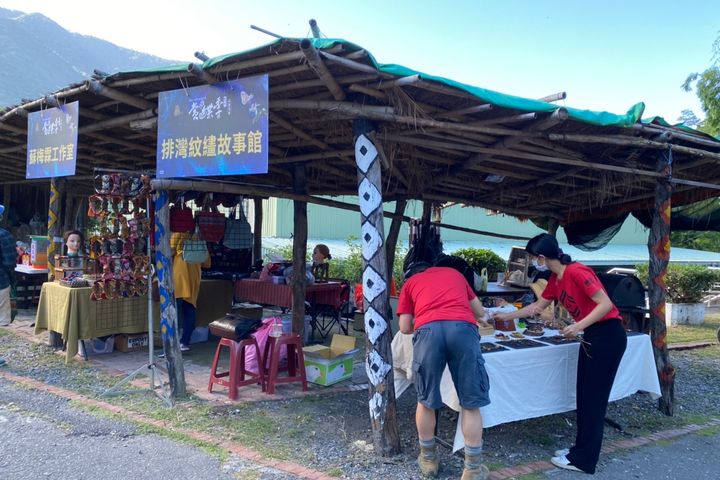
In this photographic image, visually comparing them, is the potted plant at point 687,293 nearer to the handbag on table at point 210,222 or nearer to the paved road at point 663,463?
the paved road at point 663,463

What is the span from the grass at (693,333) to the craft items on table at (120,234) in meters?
8.81

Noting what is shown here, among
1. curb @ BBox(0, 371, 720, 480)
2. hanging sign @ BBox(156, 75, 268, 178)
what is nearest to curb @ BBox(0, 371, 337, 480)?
curb @ BBox(0, 371, 720, 480)

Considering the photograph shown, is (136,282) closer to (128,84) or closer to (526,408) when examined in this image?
(128,84)

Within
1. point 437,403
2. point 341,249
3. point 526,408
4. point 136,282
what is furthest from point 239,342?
point 341,249

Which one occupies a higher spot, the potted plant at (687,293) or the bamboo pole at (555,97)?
the bamboo pole at (555,97)

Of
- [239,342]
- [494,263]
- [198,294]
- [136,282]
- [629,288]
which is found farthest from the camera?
[494,263]

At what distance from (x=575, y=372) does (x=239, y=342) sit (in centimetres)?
304

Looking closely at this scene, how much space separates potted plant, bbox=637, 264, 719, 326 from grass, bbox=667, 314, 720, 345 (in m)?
0.31

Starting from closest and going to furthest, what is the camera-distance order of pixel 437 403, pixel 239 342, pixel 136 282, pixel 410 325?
pixel 437 403 < pixel 410 325 < pixel 239 342 < pixel 136 282

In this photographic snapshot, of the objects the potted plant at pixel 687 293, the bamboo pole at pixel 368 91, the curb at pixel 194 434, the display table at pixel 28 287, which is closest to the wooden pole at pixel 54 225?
the display table at pixel 28 287

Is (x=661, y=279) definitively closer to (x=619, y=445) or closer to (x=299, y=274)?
(x=619, y=445)

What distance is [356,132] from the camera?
13.6 ft

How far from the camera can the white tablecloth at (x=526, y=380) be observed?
12.8 feet

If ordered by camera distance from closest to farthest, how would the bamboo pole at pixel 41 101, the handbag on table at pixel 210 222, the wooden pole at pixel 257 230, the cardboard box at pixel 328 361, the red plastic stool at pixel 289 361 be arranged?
the bamboo pole at pixel 41 101
the red plastic stool at pixel 289 361
the cardboard box at pixel 328 361
the handbag on table at pixel 210 222
the wooden pole at pixel 257 230
